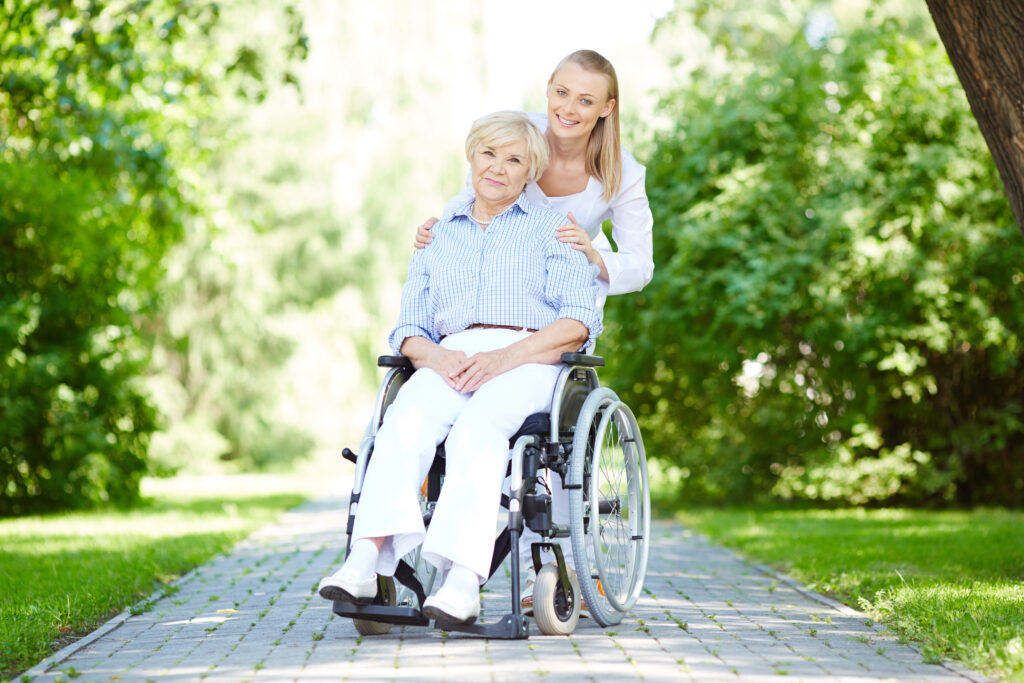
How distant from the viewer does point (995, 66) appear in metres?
4.40

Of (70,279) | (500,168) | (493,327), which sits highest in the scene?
(70,279)

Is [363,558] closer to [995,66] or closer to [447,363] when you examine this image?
[447,363]

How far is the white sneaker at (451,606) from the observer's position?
336 centimetres

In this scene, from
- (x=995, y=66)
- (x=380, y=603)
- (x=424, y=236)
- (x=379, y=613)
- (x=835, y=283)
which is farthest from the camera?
(x=835, y=283)

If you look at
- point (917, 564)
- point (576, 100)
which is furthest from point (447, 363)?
point (917, 564)

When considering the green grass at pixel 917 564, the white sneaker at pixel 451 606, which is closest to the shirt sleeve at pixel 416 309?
the white sneaker at pixel 451 606

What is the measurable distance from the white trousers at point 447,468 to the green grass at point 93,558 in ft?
3.86

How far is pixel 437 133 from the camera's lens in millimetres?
17828

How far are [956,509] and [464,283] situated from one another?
6.98m

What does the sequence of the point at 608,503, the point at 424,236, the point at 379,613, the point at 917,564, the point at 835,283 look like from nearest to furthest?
the point at 379,613 → the point at 608,503 → the point at 424,236 → the point at 917,564 → the point at 835,283

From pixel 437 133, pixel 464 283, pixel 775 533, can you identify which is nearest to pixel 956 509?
pixel 775 533

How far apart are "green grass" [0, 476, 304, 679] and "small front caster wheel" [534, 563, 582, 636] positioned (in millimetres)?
1569

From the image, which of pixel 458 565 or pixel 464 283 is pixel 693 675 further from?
pixel 464 283

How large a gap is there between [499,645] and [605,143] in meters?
1.94
